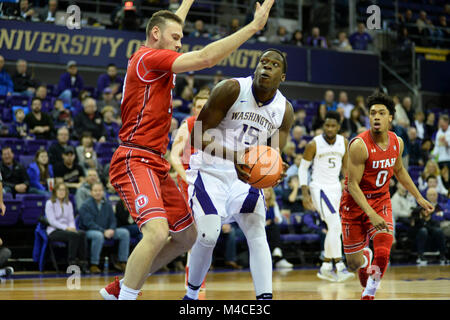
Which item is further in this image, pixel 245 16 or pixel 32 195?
pixel 245 16

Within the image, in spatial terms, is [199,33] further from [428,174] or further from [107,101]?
[428,174]

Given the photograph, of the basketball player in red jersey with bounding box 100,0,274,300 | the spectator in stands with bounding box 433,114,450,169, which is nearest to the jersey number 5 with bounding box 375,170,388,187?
the basketball player in red jersey with bounding box 100,0,274,300

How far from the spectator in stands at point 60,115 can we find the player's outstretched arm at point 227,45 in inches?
401

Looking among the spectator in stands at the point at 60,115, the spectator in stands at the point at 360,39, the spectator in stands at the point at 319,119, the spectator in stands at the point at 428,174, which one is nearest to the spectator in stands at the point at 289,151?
the spectator in stands at the point at 319,119

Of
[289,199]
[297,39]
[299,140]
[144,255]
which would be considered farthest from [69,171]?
[297,39]

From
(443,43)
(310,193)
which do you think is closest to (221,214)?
(310,193)

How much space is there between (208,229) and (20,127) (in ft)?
28.5

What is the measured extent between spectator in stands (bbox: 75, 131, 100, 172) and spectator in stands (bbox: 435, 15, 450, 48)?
13202mm

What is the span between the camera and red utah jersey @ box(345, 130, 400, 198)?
681 centimetres

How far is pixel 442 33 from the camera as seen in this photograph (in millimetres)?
21844

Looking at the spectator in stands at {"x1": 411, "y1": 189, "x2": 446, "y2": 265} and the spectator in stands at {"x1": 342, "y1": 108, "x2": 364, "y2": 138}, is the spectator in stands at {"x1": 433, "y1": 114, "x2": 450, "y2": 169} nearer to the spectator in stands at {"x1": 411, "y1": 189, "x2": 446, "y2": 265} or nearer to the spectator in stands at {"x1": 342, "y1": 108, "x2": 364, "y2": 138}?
the spectator in stands at {"x1": 342, "y1": 108, "x2": 364, "y2": 138}
